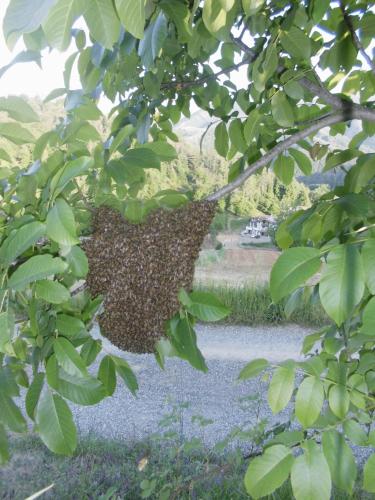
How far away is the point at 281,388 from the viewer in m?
0.76

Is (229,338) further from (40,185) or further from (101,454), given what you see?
(40,185)

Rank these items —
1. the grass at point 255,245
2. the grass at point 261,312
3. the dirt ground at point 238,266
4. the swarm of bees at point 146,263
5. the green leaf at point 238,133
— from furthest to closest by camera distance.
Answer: the dirt ground at point 238,266 → the grass at point 255,245 → the grass at point 261,312 → the green leaf at point 238,133 → the swarm of bees at point 146,263

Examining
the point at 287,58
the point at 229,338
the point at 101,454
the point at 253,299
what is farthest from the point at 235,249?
the point at 287,58

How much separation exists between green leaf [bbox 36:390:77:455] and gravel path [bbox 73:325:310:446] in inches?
74.9

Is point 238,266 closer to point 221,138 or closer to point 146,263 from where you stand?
point 221,138

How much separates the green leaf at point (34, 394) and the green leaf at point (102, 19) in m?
0.47

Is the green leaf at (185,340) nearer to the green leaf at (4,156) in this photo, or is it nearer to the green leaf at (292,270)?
the green leaf at (292,270)

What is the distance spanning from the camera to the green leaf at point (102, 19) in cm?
43

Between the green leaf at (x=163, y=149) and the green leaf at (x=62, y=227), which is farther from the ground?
the green leaf at (x=163, y=149)

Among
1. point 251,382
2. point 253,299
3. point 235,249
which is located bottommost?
point 251,382

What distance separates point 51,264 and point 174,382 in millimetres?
3460

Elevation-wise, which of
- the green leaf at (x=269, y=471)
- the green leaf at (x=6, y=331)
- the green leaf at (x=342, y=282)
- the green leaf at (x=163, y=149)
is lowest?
the green leaf at (x=269, y=471)

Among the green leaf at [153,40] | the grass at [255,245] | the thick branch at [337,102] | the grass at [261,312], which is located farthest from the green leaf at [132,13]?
the grass at [255,245]

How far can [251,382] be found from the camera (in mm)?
4008
